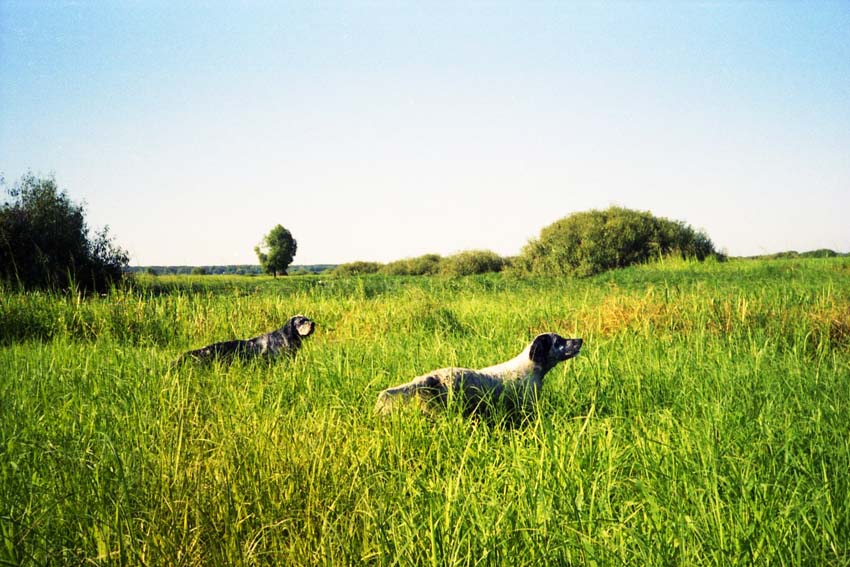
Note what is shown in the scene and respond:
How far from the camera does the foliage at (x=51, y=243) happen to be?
23.7m

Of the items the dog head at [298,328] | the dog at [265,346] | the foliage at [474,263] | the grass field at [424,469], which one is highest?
the foliage at [474,263]

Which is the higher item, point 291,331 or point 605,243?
point 605,243

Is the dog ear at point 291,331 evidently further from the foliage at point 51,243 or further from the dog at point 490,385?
the foliage at point 51,243

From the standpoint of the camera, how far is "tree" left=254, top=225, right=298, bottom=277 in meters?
78.2

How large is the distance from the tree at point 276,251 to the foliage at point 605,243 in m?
54.4

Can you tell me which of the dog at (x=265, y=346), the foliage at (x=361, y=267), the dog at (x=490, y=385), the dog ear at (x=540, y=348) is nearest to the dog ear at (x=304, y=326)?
the dog at (x=265, y=346)

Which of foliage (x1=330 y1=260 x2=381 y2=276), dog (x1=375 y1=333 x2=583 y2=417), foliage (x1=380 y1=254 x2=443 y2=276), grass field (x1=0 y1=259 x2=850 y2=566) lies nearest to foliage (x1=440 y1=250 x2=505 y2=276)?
foliage (x1=380 y1=254 x2=443 y2=276)

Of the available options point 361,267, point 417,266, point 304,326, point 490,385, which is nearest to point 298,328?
point 304,326

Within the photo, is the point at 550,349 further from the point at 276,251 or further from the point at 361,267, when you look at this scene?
the point at 276,251

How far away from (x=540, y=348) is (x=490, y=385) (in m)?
0.56

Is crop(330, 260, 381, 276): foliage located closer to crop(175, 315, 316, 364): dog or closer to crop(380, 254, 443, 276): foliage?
crop(380, 254, 443, 276): foliage

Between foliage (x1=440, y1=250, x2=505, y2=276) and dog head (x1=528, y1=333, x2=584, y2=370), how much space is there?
28368 millimetres

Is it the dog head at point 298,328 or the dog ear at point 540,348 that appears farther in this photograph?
the dog head at point 298,328

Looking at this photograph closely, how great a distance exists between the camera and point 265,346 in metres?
7.36
